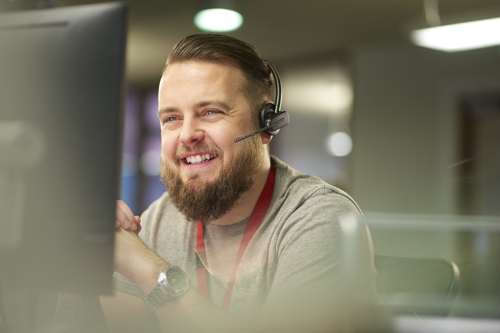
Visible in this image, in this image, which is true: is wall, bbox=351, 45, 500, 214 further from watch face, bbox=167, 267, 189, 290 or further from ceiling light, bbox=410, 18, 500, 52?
watch face, bbox=167, 267, 189, 290

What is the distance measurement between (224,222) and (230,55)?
28 centimetres

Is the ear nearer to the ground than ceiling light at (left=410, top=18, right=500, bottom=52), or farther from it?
nearer to the ground

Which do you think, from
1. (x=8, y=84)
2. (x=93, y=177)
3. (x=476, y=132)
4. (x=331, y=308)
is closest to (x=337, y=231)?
(x=331, y=308)

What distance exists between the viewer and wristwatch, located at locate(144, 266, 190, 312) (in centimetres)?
70

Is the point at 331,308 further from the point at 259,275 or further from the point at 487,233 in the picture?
the point at 487,233

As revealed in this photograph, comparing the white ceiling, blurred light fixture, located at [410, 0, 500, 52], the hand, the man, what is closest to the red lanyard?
the man

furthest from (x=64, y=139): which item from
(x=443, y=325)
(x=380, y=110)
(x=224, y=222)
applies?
(x=380, y=110)

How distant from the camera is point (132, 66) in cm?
85

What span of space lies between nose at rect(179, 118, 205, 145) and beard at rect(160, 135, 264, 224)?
1 cm

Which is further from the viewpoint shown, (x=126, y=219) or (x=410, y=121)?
(x=410, y=121)

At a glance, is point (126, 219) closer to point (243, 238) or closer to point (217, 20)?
point (243, 238)

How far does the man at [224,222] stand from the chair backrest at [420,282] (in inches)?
5.3

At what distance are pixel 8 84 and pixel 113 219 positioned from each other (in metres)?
0.20

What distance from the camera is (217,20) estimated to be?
0.91 metres
